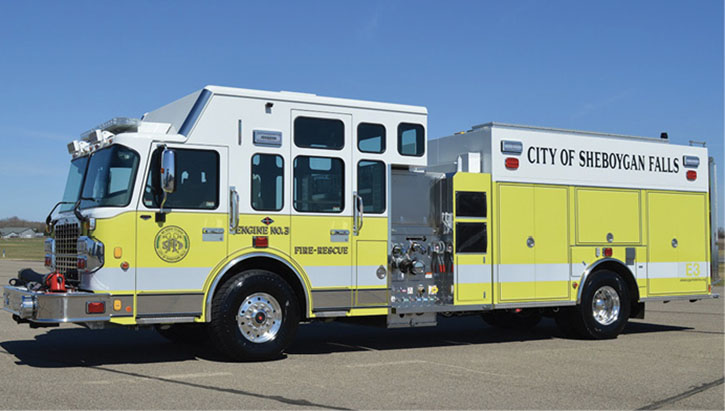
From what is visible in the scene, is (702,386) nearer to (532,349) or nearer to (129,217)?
(532,349)

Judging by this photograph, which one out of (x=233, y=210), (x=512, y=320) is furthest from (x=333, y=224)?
(x=512, y=320)

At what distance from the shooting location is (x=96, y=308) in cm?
829

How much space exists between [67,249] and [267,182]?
8.47ft

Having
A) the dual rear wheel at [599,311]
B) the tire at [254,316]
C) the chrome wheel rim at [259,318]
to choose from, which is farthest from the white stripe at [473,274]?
the chrome wheel rim at [259,318]

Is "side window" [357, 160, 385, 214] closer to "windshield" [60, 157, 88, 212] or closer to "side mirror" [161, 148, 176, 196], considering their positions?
"side mirror" [161, 148, 176, 196]

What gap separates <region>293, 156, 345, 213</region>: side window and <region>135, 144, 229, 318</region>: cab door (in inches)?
38.1

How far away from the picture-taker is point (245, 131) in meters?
9.34

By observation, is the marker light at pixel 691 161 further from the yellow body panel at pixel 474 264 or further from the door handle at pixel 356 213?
the door handle at pixel 356 213

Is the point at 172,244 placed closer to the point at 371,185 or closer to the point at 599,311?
the point at 371,185

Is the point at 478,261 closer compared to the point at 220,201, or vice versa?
the point at 220,201

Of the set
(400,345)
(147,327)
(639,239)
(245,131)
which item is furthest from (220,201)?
(639,239)

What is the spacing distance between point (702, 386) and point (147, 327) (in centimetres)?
638

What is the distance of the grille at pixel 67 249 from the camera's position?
8.91 metres

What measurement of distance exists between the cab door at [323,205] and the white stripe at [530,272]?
251 cm
